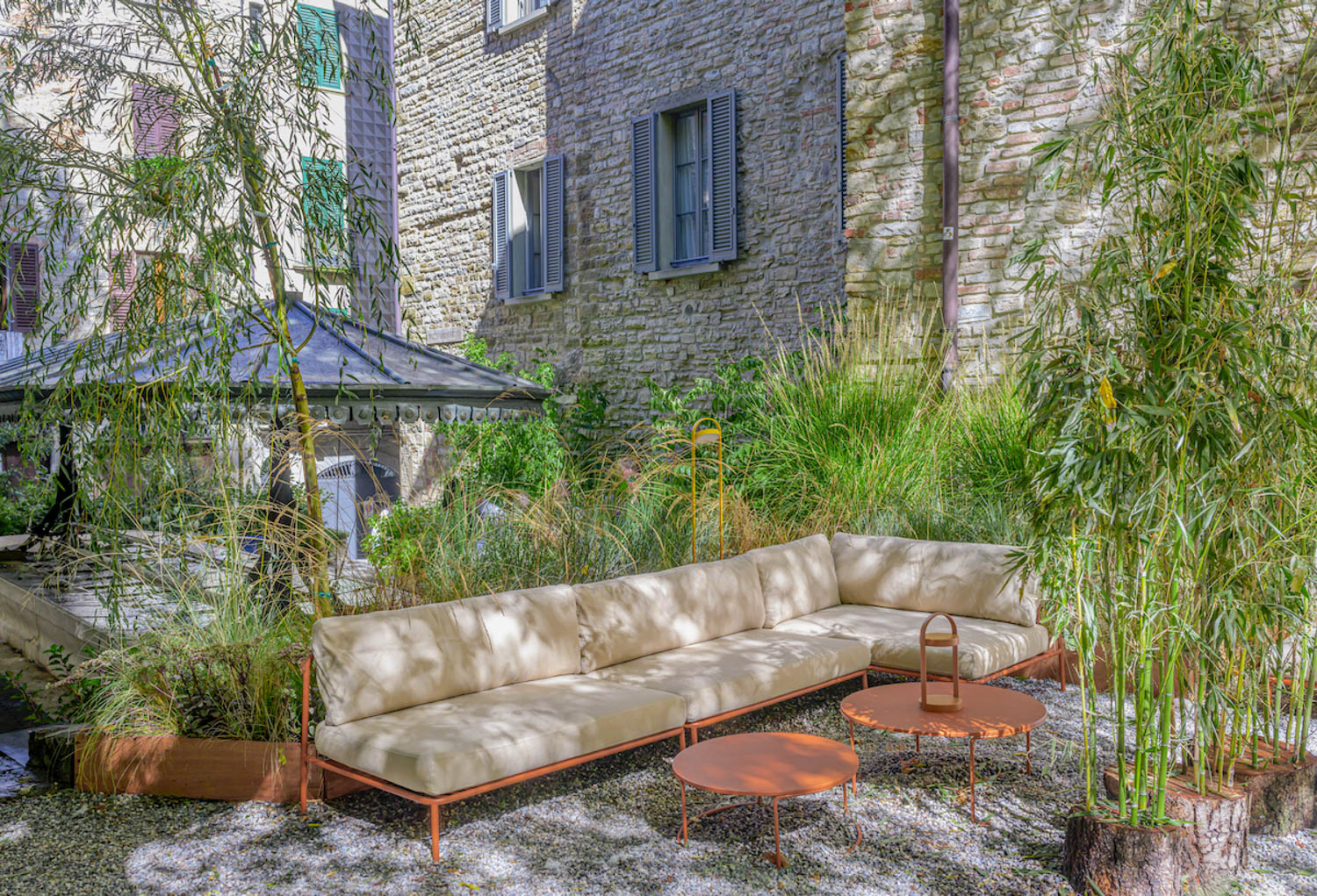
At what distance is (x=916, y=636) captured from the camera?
4406 millimetres

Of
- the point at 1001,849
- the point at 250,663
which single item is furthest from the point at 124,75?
the point at 1001,849

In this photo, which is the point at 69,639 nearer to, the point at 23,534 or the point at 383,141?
the point at 23,534

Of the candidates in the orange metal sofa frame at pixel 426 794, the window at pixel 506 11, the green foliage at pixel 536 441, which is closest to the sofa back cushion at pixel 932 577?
the orange metal sofa frame at pixel 426 794

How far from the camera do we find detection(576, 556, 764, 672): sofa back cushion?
3959 mm

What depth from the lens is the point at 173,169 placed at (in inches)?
137

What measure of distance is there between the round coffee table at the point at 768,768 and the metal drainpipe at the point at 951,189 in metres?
3.78

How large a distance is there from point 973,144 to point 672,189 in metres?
3.56

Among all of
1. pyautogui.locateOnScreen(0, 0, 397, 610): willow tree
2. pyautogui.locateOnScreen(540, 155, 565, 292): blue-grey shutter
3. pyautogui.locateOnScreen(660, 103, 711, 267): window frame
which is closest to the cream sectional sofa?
pyautogui.locateOnScreen(0, 0, 397, 610): willow tree

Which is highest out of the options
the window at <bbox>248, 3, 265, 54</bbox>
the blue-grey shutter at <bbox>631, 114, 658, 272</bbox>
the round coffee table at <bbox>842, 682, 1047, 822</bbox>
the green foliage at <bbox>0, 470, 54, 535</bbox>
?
the blue-grey shutter at <bbox>631, 114, 658, 272</bbox>

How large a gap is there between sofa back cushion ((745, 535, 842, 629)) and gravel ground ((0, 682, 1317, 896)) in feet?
3.64

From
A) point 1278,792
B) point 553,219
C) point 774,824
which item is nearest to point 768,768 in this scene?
point 774,824

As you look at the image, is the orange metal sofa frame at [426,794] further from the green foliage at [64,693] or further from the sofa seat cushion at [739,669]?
the green foliage at [64,693]

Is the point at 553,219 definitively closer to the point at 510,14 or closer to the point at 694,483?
the point at 510,14

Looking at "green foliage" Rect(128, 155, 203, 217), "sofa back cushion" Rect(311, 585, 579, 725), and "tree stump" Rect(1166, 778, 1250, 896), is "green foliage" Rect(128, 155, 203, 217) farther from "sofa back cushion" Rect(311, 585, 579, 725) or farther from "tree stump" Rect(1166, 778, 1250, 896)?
"tree stump" Rect(1166, 778, 1250, 896)
